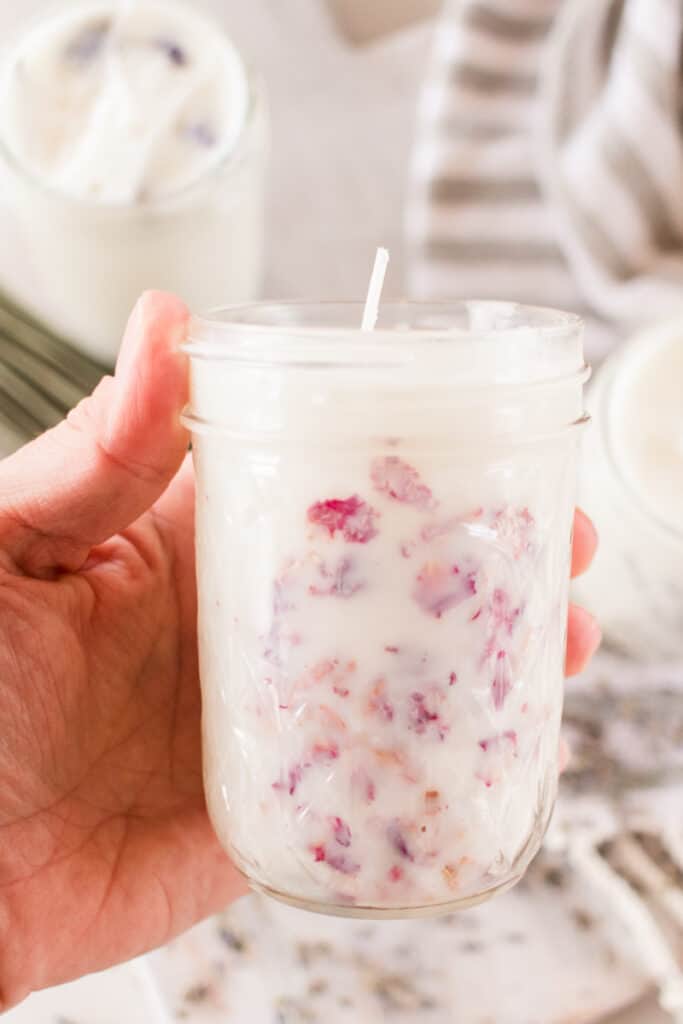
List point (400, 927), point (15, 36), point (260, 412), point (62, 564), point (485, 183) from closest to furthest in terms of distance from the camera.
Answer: point (260, 412), point (62, 564), point (400, 927), point (15, 36), point (485, 183)

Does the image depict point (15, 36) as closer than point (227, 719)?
No

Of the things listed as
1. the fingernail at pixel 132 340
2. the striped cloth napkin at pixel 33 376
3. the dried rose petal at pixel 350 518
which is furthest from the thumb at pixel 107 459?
the striped cloth napkin at pixel 33 376

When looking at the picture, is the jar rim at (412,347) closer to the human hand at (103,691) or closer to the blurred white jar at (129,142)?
the human hand at (103,691)

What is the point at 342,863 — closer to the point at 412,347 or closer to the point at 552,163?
the point at 412,347

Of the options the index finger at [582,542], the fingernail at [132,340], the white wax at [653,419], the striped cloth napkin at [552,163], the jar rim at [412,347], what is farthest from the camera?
the striped cloth napkin at [552,163]

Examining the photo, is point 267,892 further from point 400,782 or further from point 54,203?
point 54,203

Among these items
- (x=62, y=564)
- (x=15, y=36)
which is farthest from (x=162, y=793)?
(x=15, y=36)

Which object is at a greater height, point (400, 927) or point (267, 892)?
point (267, 892)
